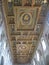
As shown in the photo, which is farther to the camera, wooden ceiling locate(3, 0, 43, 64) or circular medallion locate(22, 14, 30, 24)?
circular medallion locate(22, 14, 30, 24)

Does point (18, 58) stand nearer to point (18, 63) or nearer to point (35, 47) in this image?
point (18, 63)

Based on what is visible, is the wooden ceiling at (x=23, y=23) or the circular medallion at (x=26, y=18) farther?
the circular medallion at (x=26, y=18)

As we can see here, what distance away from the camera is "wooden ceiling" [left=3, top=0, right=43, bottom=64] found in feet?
26.5

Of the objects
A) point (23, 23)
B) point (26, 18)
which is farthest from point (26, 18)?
point (23, 23)

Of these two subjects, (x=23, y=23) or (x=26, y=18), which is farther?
(x=23, y=23)

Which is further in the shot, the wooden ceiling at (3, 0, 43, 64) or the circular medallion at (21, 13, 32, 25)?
the circular medallion at (21, 13, 32, 25)

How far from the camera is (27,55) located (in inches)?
685

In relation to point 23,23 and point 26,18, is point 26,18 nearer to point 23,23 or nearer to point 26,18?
point 26,18

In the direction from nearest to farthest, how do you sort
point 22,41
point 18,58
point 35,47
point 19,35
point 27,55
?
point 19,35 < point 22,41 < point 35,47 < point 27,55 < point 18,58

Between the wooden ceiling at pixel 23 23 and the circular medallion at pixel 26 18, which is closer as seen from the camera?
the wooden ceiling at pixel 23 23

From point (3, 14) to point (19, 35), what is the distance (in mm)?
3427

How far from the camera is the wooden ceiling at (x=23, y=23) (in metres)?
8.07

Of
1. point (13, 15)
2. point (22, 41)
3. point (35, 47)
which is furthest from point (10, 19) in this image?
point (35, 47)

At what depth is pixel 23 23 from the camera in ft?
31.6
